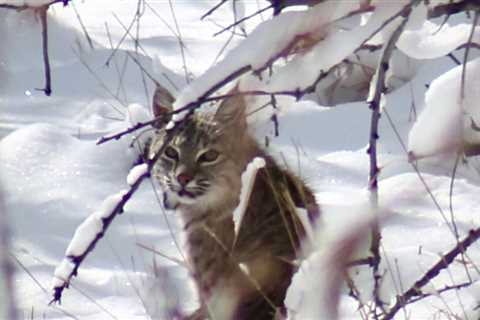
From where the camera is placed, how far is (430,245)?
5.16 m

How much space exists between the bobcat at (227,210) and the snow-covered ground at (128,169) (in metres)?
0.14

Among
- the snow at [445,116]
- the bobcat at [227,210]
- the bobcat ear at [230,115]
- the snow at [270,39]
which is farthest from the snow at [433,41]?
the bobcat ear at [230,115]

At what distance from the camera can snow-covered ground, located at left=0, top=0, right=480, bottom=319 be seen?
4777mm

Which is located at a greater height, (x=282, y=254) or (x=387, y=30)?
(x=387, y=30)

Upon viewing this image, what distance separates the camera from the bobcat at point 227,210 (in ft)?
15.7

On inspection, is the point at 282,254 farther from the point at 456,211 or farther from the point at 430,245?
the point at 456,211

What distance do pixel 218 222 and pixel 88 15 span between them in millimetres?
3923

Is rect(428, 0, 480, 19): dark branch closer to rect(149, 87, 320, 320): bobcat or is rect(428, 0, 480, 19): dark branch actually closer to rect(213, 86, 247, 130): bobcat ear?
rect(149, 87, 320, 320): bobcat

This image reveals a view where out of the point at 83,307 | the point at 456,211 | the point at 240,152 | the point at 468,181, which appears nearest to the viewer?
the point at 83,307

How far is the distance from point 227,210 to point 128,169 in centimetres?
131

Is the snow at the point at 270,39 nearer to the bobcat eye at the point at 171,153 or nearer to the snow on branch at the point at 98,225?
the snow on branch at the point at 98,225

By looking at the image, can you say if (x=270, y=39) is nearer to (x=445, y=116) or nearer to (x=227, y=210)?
(x=445, y=116)

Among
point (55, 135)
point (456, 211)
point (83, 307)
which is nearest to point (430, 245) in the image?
point (456, 211)

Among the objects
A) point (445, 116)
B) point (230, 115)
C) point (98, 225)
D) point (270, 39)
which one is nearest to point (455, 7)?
point (445, 116)
